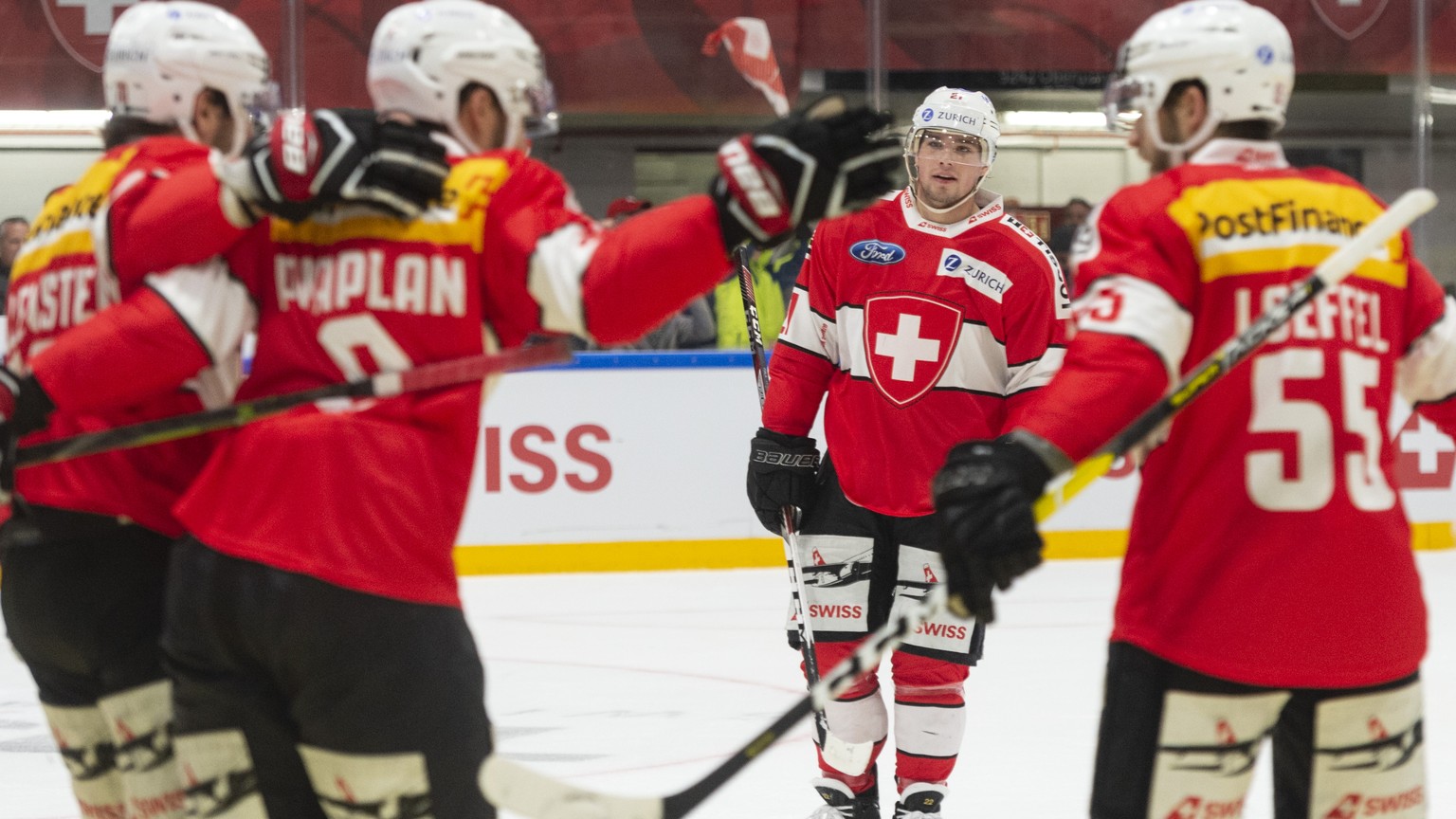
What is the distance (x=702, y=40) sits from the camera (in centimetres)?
819

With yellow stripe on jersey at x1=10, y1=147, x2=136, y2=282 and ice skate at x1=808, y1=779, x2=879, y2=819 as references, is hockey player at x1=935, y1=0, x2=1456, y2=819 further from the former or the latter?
ice skate at x1=808, y1=779, x2=879, y2=819

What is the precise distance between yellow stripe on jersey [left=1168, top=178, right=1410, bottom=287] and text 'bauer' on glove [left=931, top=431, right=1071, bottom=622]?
272 millimetres

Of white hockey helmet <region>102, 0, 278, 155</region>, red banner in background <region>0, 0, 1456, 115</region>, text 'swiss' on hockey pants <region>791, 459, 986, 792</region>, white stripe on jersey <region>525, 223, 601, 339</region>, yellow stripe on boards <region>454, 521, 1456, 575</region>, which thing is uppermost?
red banner in background <region>0, 0, 1456, 115</region>

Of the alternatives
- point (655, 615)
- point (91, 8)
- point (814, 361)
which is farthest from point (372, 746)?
point (91, 8)

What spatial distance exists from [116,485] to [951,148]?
66.8 inches

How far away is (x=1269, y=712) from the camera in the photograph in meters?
1.94

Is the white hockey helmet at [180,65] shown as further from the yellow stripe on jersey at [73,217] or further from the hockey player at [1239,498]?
the hockey player at [1239,498]

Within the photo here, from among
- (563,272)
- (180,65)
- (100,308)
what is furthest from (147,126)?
(563,272)

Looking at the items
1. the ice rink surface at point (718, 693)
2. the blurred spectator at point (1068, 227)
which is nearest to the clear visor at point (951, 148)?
the ice rink surface at point (718, 693)

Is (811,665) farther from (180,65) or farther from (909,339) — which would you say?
(180,65)

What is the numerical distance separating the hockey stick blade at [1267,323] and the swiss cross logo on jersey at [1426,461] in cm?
552

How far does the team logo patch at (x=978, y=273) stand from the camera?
327 centimetres

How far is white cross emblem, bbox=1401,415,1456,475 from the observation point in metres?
7.09

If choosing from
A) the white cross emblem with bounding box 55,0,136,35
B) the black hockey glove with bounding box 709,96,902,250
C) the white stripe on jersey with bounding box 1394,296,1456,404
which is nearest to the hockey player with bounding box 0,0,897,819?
the black hockey glove with bounding box 709,96,902,250
